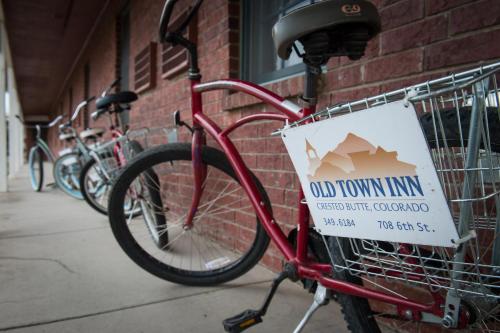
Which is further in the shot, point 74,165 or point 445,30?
point 74,165

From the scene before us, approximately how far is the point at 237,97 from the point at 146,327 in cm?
128

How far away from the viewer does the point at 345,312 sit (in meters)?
1.02

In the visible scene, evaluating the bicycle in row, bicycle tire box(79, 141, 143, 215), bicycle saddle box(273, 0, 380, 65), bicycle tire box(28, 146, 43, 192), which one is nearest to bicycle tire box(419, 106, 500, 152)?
bicycle saddle box(273, 0, 380, 65)

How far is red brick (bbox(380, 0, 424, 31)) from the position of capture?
1.26 metres

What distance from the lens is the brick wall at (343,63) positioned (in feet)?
3.69

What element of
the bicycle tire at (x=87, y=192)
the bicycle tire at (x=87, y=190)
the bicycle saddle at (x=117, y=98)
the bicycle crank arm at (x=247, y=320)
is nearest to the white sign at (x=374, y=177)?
the bicycle crank arm at (x=247, y=320)

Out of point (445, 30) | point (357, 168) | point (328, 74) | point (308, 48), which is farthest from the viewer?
point (328, 74)

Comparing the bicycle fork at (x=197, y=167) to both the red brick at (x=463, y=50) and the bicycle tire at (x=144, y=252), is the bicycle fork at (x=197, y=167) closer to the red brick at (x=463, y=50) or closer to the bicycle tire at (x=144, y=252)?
the bicycle tire at (x=144, y=252)

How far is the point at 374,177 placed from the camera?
752 mm

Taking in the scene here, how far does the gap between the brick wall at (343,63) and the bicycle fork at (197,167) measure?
1.28 ft

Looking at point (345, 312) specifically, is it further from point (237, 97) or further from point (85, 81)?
point (85, 81)

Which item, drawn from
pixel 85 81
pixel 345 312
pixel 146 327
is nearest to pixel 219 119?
pixel 146 327

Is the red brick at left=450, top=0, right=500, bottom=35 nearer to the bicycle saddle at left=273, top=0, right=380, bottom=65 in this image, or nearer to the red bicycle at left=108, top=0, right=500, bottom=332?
the red bicycle at left=108, top=0, right=500, bottom=332

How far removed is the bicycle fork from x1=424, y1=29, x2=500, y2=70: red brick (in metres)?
0.96
